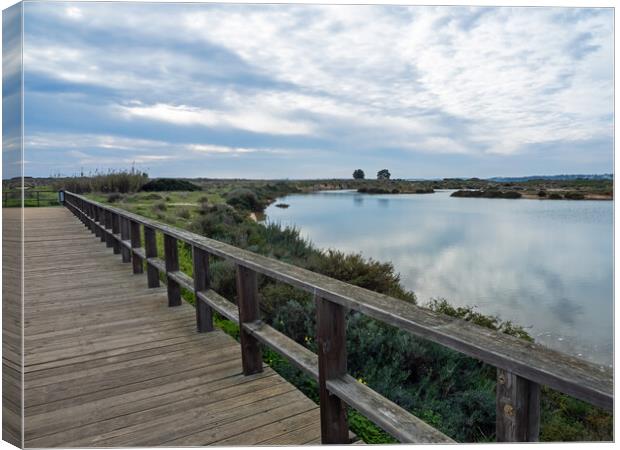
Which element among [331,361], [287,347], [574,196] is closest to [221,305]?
[287,347]

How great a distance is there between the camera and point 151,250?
4875 mm

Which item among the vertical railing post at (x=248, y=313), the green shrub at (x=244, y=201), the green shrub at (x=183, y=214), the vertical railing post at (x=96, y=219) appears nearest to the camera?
the vertical railing post at (x=248, y=313)

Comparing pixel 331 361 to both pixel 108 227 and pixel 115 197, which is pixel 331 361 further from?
pixel 115 197

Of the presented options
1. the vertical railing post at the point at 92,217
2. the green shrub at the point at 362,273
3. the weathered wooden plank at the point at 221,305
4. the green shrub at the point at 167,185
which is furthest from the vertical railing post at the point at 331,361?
the green shrub at the point at 167,185

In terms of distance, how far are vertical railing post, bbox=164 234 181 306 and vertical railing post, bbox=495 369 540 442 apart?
131 inches

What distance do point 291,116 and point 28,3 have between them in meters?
3.81

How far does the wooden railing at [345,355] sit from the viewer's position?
3.79 ft

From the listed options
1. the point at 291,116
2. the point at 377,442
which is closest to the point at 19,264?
the point at 377,442

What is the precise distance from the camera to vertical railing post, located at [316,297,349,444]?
6.25ft

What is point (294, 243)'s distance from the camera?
35.6 ft

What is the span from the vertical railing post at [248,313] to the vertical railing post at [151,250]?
7.85 feet

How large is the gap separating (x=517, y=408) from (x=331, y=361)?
0.86m

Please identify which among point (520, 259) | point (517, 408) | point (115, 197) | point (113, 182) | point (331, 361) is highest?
point (113, 182)

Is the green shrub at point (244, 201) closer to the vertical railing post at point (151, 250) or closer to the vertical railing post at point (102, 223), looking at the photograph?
the vertical railing post at point (102, 223)
